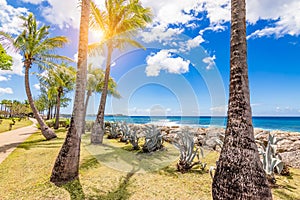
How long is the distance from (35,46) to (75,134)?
1096cm

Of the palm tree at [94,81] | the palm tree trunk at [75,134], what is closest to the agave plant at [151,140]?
the palm tree trunk at [75,134]

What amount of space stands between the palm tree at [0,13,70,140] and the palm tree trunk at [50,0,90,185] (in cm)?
886

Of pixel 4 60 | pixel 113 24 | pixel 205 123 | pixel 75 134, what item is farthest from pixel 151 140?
pixel 205 123

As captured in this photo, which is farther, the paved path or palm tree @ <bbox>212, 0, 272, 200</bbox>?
the paved path

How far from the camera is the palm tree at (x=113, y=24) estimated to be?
10.6 metres

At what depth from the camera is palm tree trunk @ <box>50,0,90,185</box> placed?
4426mm

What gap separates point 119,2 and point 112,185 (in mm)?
10235

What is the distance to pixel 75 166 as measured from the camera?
462cm

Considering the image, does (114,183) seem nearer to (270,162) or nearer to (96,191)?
(96,191)

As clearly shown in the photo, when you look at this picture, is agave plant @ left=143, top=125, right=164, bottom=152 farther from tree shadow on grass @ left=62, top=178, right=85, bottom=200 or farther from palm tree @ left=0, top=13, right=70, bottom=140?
palm tree @ left=0, top=13, right=70, bottom=140

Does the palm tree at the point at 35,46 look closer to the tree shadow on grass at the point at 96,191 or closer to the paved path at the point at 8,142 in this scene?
the paved path at the point at 8,142

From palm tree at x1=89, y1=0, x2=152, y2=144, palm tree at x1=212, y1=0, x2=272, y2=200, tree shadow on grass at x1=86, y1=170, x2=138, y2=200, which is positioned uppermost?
palm tree at x1=89, y1=0, x2=152, y2=144

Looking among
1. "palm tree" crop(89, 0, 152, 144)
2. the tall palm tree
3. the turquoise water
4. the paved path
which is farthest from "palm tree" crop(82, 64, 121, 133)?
"palm tree" crop(89, 0, 152, 144)

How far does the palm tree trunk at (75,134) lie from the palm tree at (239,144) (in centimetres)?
344
